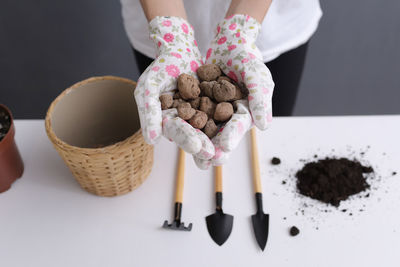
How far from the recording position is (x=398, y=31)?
1.51 m

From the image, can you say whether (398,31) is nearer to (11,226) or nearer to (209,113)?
(209,113)

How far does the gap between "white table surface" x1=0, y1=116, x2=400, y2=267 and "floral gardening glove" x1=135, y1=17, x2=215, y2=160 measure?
0.20 m

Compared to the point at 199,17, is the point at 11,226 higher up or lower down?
lower down

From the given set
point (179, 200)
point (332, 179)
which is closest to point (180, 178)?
point (179, 200)

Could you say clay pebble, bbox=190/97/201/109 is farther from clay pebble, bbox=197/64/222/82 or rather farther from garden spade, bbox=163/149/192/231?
garden spade, bbox=163/149/192/231

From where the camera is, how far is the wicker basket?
0.62m

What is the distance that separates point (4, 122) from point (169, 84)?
14.3 inches

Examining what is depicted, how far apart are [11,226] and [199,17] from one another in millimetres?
594

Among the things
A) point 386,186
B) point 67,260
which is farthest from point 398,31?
point 67,260

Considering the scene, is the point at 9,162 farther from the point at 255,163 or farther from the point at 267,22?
the point at 267,22

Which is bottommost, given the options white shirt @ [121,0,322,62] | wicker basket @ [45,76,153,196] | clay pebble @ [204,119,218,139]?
wicker basket @ [45,76,153,196]

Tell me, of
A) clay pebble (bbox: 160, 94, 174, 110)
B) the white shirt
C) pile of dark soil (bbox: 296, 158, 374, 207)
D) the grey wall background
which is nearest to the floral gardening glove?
clay pebble (bbox: 160, 94, 174, 110)

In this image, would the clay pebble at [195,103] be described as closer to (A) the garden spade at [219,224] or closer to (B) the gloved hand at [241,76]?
(B) the gloved hand at [241,76]

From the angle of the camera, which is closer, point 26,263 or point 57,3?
point 26,263
